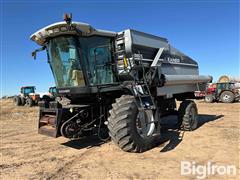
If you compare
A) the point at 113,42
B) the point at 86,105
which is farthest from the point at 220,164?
the point at 113,42

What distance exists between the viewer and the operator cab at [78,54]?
6.56m

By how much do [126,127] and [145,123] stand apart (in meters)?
0.99

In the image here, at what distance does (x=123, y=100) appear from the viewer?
6.29 m

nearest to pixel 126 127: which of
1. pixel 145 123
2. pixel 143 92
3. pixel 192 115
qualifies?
pixel 145 123

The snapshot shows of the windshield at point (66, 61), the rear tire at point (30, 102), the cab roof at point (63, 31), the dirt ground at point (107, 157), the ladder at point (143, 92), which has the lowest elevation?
the dirt ground at point (107, 157)

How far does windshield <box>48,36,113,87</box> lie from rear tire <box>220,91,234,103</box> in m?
17.1

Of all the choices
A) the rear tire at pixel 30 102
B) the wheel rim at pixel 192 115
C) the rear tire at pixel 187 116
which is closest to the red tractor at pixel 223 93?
the wheel rim at pixel 192 115

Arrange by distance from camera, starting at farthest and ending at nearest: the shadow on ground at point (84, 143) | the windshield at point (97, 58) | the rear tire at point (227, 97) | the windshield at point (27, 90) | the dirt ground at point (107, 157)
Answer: the windshield at point (27, 90), the rear tire at point (227, 97), the shadow on ground at point (84, 143), the windshield at point (97, 58), the dirt ground at point (107, 157)

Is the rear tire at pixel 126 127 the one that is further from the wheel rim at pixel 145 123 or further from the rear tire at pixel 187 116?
the rear tire at pixel 187 116

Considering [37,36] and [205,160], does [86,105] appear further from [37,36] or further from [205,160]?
[205,160]

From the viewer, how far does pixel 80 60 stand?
6652 mm

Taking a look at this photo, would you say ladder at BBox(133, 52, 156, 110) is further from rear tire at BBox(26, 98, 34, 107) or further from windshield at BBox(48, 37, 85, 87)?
rear tire at BBox(26, 98, 34, 107)

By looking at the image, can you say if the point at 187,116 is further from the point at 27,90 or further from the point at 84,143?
the point at 27,90

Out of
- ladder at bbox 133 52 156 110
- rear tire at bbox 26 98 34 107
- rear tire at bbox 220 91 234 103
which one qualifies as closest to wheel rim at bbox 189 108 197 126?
ladder at bbox 133 52 156 110
